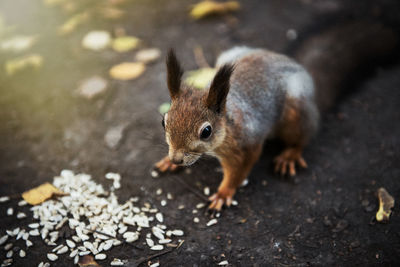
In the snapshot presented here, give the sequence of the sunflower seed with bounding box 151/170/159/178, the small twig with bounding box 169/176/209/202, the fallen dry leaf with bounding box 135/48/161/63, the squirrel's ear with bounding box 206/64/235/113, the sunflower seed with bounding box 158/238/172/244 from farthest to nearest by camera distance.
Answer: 1. the fallen dry leaf with bounding box 135/48/161/63
2. the sunflower seed with bounding box 151/170/159/178
3. the small twig with bounding box 169/176/209/202
4. the sunflower seed with bounding box 158/238/172/244
5. the squirrel's ear with bounding box 206/64/235/113

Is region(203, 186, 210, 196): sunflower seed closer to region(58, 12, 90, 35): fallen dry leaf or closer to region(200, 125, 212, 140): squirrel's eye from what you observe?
region(200, 125, 212, 140): squirrel's eye

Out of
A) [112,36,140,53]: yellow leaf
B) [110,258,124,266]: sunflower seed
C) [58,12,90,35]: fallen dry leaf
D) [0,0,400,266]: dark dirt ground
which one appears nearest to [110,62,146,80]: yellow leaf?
[0,0,400,266]: dark dirt ground

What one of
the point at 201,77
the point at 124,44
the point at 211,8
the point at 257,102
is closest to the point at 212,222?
the point at 257,102

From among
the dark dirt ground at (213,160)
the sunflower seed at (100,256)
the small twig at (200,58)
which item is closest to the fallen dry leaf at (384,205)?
the dark dirt ground at (213,160)

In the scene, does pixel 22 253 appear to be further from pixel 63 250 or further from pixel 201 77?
pixel 201 77

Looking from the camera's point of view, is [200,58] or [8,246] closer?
[8,246]

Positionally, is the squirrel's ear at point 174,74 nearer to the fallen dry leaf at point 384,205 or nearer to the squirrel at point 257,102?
the squirrel at point 257,102
